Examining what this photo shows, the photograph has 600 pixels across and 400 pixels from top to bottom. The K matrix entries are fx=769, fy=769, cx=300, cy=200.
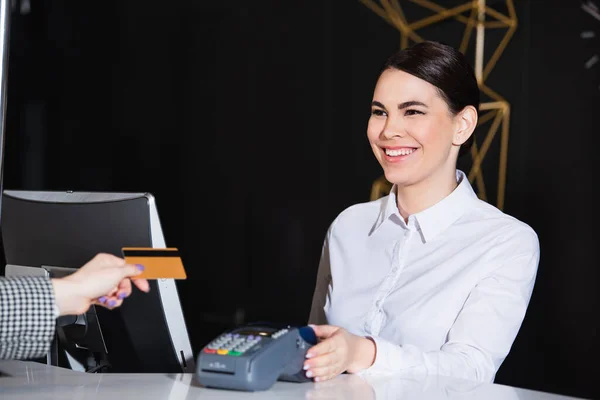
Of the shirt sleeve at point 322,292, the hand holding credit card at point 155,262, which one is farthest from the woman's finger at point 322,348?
the shirt sleeve at point 322,292

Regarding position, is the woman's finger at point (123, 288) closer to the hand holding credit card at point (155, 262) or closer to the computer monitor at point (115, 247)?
the hand holding credit card at point (155, 262)

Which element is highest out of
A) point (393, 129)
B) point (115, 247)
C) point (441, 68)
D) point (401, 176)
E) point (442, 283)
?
point (441, 68)

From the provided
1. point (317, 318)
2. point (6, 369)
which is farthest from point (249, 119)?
point (6, 369)

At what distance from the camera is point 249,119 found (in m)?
4.17

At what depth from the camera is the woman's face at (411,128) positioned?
187 centimetres

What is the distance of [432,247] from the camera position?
1.88 meters

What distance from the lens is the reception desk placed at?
4.11 feet

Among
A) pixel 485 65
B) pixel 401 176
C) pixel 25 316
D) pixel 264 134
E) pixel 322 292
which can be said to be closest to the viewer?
pixel 25 316

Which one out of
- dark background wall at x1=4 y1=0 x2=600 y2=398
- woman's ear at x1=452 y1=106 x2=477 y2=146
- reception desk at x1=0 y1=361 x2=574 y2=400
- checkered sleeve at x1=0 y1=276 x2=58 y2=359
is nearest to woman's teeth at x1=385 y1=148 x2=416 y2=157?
woman's ear at x1=452 y1=106 x2=477 y2=146

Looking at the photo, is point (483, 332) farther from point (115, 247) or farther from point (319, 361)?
point (115, 247)

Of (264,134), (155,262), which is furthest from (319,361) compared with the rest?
(264,134)

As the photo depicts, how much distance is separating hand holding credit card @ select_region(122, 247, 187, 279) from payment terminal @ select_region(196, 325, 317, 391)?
0.52 feet

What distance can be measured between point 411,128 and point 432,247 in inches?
11.6

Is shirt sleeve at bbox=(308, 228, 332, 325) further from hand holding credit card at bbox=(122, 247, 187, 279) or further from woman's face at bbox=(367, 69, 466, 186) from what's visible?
hand holding credit card at bbox=(122, 247, 187, 279)
